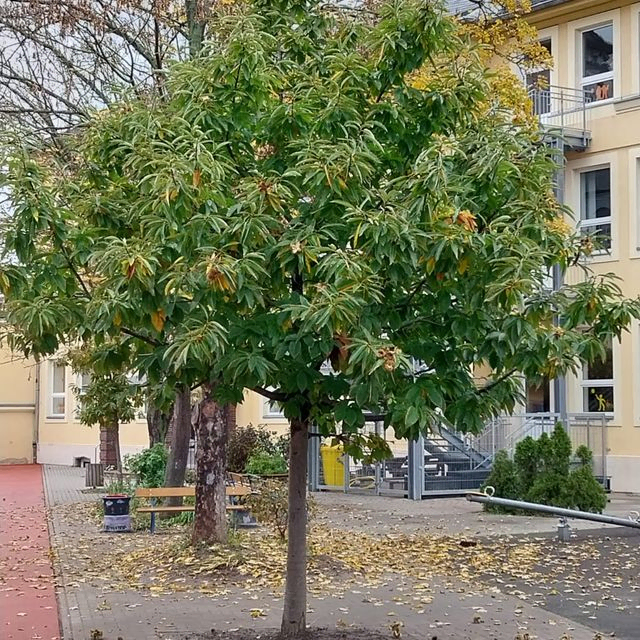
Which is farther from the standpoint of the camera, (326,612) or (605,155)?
(605,155)

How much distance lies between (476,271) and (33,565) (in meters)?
8.69

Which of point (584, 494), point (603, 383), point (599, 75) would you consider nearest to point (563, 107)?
point (599, 75)

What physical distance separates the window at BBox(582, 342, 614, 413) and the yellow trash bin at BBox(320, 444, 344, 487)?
570 centimetres

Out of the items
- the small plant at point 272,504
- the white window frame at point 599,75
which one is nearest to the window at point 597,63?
the white window frame at point 599,75

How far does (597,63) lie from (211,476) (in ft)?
51.2

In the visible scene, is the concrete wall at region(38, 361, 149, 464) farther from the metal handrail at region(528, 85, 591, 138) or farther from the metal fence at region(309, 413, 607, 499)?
the metal handrail at region(528, 85, 591, 138)

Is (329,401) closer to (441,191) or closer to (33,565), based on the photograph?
(441,191)

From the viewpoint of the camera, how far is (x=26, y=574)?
41.5 feet

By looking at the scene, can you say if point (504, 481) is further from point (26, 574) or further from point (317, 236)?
point (317, 236)

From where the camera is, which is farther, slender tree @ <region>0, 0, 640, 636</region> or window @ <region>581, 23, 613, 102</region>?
window @ <region>581, 23, 613, 102</region>

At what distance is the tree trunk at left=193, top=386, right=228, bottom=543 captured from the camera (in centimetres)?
1302

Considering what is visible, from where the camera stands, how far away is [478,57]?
7.73m

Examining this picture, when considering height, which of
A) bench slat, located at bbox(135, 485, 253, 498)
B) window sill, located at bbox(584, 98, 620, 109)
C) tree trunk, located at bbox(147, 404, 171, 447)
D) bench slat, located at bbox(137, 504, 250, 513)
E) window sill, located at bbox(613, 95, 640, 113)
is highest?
window sill, located at bbox(584, 98, 620, 109)

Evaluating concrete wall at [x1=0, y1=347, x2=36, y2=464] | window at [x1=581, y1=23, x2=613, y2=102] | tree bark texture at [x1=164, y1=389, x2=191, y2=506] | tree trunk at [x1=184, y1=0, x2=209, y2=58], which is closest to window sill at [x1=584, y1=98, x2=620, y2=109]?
window at [x1=581, y1=23, x2=613, y2=102]
